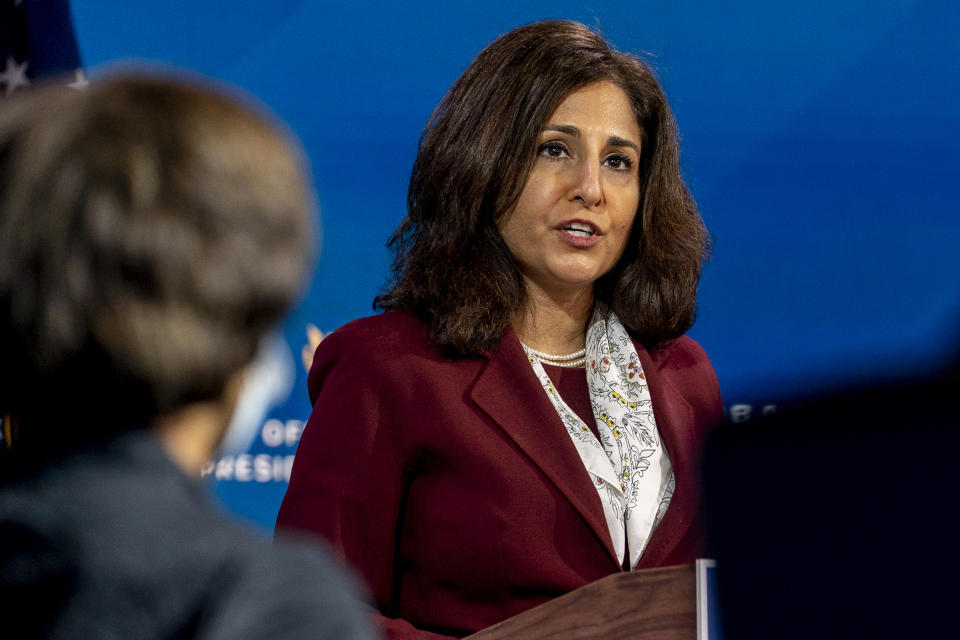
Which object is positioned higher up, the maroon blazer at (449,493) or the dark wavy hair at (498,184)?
the dark wavy hair at (498,184)

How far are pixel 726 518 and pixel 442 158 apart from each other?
135cm

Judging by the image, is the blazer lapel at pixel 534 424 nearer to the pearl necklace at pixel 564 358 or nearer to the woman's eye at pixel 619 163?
the pearl necklace at pixel 564 358

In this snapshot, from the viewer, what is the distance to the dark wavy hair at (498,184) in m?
1.84

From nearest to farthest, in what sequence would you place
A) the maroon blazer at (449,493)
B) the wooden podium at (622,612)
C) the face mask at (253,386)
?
the face mask at (253,386)
the wooden podium at (622,612)
the maroon blazer at (449,493)

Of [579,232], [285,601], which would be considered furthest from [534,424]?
[285,601]

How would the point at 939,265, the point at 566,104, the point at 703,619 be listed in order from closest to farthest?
the point at 703,619, the point at 566,104, the point at 939,265

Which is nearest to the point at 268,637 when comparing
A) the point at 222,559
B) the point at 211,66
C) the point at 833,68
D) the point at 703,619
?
the point at 222,559

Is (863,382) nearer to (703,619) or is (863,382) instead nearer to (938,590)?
(938,590)

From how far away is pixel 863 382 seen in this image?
1.91 feet

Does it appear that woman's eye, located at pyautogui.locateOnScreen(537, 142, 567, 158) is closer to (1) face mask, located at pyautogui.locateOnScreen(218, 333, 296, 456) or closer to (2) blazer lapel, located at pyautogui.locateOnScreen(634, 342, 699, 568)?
(2) blazer lapel, located at pyautogui.locateOnScreen(634, 342, 699, 568)

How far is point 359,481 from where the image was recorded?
1692 millimetres

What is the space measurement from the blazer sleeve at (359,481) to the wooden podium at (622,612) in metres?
0.47

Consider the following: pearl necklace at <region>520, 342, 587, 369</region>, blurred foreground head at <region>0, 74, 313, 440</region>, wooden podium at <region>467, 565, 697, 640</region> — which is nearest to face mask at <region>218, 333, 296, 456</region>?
blurred foreground head at <region>0, 74, 313, 440</region>

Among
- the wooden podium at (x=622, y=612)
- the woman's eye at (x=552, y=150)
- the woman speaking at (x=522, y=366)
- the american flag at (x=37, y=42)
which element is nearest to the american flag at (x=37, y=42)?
the american flag at (x=37, y=42)
